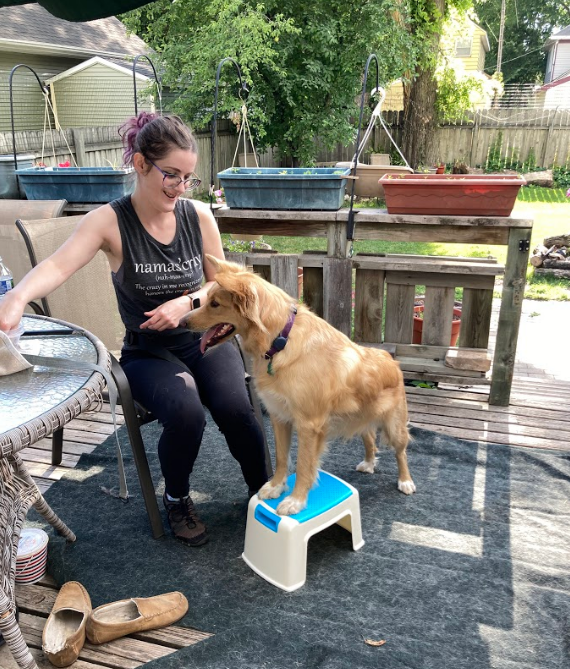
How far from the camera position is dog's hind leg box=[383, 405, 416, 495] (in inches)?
101

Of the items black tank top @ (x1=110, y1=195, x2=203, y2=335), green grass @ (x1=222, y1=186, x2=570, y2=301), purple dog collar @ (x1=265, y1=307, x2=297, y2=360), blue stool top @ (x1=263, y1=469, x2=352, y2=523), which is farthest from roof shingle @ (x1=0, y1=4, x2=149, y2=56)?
blue stool top @ (x1=263, y1=469, x2=352, y2=523)

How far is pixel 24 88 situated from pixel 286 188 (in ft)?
42.2

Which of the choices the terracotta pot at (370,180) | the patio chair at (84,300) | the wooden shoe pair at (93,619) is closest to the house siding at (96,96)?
the terracotta pot at (370,180)

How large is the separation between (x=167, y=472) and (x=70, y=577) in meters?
0.55

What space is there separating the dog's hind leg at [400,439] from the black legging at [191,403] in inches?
24.0

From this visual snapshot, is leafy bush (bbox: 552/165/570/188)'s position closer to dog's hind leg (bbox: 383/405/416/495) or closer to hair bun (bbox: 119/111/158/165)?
dog's hind leg (bbox: 383/405/416/495)

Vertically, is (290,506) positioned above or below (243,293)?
below

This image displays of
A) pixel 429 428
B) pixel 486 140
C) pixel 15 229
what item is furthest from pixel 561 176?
pixel 15 229

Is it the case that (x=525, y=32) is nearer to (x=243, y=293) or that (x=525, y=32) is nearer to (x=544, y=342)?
(x=544, y=342)

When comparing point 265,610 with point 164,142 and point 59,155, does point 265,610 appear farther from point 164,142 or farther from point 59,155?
point 59,155

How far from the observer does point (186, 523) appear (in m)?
2.39

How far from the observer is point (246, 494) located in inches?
108

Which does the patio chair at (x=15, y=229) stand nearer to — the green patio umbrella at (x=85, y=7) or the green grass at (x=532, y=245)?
the green patio umbrella at (x=85, y=7)

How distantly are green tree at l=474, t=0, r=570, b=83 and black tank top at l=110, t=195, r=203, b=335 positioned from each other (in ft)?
135
